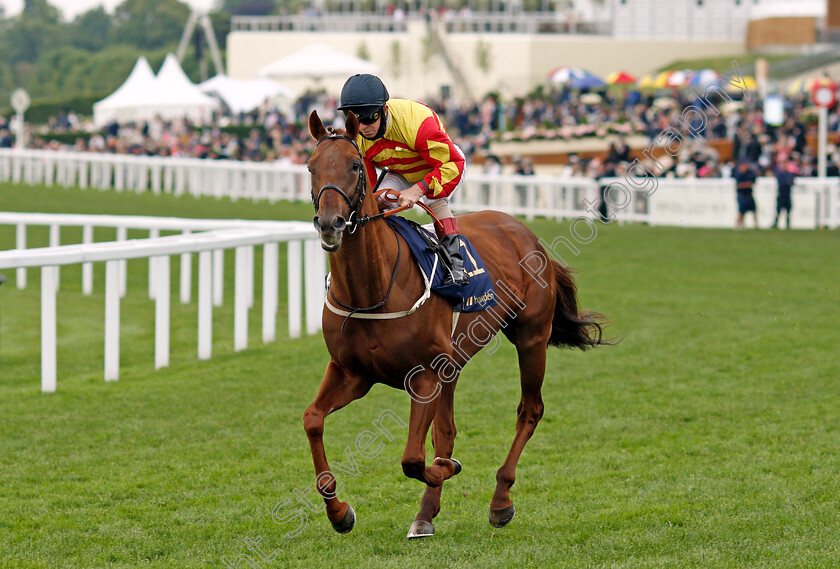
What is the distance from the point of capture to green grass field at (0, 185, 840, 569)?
4559 millimetres

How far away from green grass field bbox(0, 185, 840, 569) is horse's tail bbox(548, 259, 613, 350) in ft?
2.04

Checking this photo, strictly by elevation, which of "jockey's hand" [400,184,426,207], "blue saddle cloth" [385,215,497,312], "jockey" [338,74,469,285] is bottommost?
"blue saddle cloth" [385,215,497,312]

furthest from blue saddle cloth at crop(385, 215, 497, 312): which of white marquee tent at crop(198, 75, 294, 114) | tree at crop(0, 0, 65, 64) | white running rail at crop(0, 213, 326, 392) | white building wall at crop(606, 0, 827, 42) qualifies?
tree at crop(0, 0, 65, 64)

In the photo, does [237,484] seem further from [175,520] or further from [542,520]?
[542,520]

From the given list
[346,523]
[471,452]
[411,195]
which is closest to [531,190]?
[471,452]

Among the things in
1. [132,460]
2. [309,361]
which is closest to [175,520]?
[132,460]

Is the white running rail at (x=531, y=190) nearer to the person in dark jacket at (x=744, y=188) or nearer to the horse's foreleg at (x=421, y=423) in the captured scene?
the person in dark jacket at (x=744, y=188)

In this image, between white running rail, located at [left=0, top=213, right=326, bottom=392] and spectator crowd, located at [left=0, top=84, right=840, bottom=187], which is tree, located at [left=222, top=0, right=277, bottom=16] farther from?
white running rail, located at [left=0, top=213, right=326, bottom=392]

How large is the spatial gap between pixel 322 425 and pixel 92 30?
364 feet

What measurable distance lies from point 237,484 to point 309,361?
346cm

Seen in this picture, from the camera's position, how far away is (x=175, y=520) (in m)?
4.92

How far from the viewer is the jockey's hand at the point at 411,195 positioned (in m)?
4.69

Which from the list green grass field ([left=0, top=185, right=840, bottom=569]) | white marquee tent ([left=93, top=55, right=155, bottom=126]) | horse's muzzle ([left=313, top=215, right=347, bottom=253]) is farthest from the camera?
white marquee tent ([left=93, top=55, right=155, bottom=126])

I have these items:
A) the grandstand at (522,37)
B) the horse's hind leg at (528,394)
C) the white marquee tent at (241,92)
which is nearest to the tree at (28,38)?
the grandstand at (522,37)
